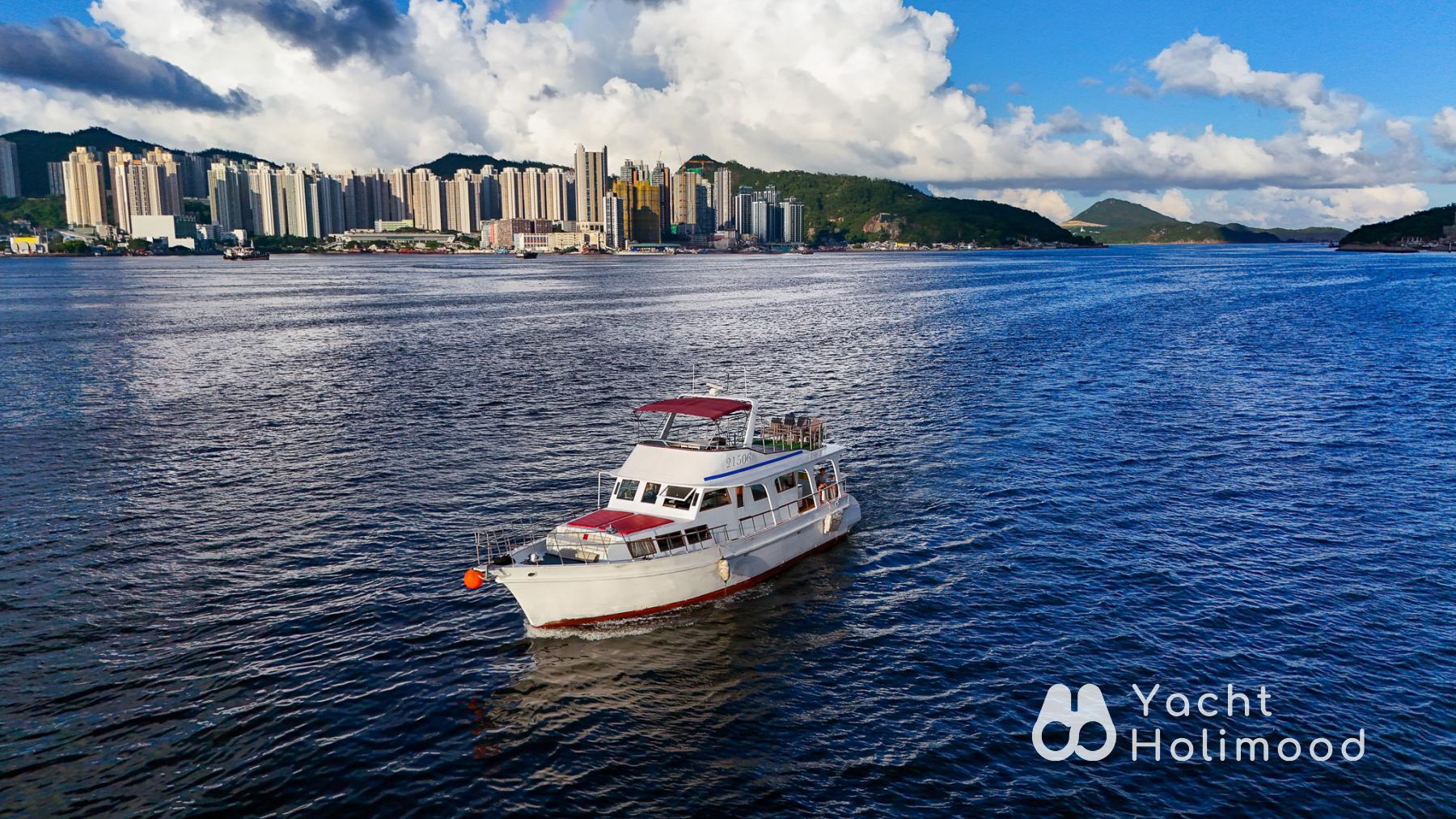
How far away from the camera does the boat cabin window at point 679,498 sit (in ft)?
103

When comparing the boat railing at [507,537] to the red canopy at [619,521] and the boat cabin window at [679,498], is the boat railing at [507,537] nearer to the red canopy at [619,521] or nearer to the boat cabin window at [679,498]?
the red canopy at [619,521]

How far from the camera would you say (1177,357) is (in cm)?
8719

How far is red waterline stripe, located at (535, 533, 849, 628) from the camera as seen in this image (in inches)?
1136

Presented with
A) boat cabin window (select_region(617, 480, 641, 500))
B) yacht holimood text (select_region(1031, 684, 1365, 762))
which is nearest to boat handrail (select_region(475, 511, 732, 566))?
boat cabin window (select_region(617, 480, 641, 500))

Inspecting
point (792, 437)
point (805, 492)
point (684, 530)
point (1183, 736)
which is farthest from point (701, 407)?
point (1183, 736)

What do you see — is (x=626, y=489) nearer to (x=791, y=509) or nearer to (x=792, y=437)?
(x=791, y=509)

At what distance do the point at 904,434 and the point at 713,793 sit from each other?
36900mm

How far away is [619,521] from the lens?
3052 centimetres

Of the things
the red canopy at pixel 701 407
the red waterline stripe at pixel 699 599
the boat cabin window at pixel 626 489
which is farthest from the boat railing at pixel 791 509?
the red canopy at pixel 701 407

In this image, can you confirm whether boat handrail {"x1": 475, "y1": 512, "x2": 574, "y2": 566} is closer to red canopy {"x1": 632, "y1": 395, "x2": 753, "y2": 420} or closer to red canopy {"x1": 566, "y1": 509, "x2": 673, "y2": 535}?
red canopy {"x1": 566, "y1": 509, "x2": 673, "y2": 535}

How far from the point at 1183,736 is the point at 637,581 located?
1630 cm

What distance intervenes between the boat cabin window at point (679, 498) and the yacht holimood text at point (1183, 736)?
13.2 meters

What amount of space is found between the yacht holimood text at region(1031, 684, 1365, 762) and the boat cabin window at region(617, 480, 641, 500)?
15515mm

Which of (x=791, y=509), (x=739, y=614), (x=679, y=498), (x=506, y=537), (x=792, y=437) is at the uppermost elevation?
(x=792, y=437)
